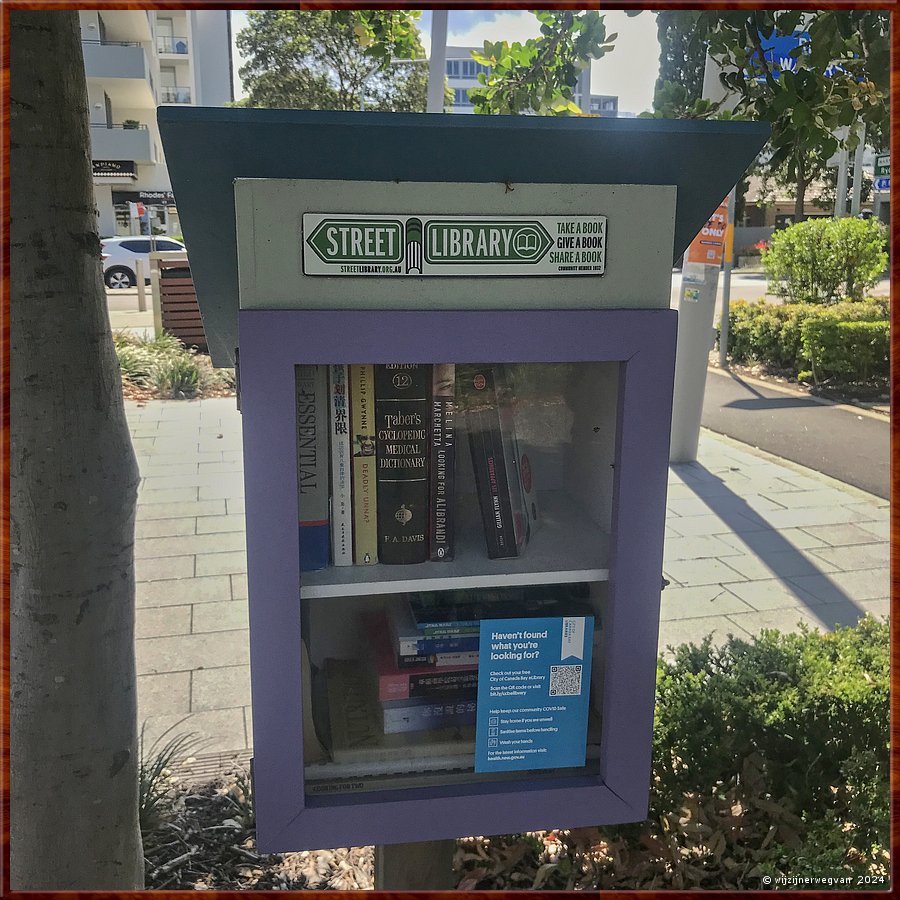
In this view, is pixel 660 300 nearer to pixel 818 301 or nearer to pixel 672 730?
pixel 672 730

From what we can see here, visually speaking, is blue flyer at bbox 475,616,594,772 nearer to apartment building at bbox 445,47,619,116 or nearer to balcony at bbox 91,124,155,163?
apartment building at bbox 445,47,619,116

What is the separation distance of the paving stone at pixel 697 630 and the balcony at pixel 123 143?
28.8 meters

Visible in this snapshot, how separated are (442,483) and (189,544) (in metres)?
4.03

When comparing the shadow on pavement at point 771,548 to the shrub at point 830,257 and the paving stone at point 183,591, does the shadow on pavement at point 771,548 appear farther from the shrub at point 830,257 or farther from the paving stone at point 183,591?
the shrub at point 830,257

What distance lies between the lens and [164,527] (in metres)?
5.52

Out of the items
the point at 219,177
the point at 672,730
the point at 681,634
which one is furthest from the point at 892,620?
the point at 681,634

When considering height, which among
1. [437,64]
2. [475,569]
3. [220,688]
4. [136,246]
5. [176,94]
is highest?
[176,94]

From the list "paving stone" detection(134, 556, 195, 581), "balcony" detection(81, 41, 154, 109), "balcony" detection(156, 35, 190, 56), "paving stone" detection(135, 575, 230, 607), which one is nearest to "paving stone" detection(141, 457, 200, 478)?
"paving stone" detection(134, 556, 195, 581)

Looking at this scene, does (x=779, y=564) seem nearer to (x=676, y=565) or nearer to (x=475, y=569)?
(x=676, y=565)

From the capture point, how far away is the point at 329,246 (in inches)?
50.3

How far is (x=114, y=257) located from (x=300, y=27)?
24.5 feet

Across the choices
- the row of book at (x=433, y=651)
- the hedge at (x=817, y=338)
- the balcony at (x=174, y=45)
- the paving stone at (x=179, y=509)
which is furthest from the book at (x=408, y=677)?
the balcony at (x=174, y=45)

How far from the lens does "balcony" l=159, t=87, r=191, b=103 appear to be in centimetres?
3968

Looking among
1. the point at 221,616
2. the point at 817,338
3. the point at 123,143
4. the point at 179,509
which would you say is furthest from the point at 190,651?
the point at 123,143
